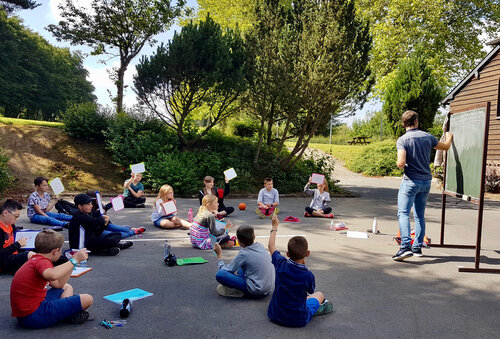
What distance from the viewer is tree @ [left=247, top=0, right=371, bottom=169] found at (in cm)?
1463

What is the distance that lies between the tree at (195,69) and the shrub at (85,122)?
2.84 meters

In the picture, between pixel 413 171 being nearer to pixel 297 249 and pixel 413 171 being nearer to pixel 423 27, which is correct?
pixel 297 249

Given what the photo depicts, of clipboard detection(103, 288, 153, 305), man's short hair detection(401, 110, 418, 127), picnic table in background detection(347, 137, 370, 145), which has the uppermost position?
picnic table in background detection(347, 137, 370, 145)

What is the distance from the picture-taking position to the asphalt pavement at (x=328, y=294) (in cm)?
372

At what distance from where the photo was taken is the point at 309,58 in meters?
14.8

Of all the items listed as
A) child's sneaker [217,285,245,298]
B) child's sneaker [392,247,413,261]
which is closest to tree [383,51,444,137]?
child's sneaker [392,247,413,261]

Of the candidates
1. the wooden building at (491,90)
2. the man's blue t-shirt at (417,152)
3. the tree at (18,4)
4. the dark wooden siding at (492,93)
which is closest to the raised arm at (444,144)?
the man's blue t-shirt at (417,152)

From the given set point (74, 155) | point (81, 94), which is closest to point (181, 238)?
point (74, 155)

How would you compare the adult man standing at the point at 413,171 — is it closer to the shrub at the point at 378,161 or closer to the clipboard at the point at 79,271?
the clipboard at the point at 79,271

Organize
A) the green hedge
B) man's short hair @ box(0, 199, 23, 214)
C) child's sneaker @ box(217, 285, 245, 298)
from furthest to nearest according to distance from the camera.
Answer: the green hedge < man's short hair @ box(0, 199, 23, 214) < child's sneaker @ box(217, 285, 245, 298)

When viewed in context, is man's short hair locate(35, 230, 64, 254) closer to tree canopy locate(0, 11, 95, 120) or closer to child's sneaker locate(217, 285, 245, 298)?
child's sneaker locate(217, 285, 245, 298)

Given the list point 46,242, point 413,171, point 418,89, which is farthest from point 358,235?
point 418,89

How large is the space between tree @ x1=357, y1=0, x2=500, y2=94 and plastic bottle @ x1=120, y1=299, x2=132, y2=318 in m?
27.6

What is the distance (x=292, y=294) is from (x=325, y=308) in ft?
2.09
